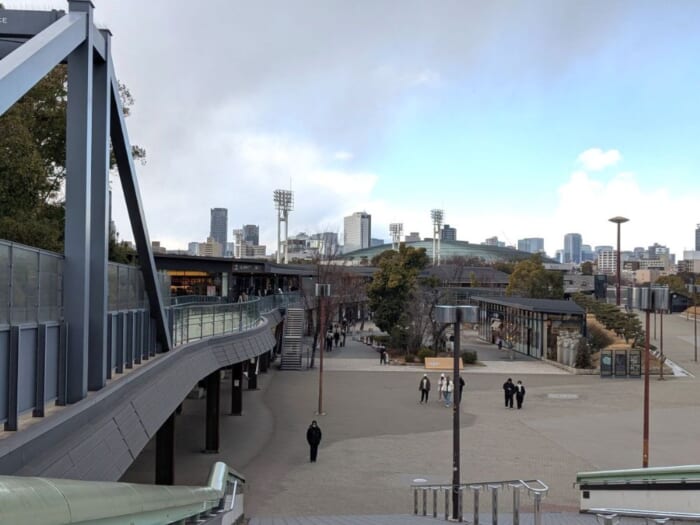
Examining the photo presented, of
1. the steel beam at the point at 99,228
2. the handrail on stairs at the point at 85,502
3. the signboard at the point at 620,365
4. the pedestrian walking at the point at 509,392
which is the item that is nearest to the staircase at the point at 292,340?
the pedestrian walking at the point at 509,392

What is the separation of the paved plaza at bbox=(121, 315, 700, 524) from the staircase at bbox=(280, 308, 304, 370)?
358cm

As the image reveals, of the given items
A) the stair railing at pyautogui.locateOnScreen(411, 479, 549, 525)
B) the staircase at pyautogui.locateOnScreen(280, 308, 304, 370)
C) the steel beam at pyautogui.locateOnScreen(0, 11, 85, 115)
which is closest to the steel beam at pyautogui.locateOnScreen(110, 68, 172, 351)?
the steel beam at pyautogui.locateOnScreen(0, 11, 85, 115)

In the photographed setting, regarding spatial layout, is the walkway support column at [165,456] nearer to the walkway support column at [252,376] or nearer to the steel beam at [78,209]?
the steel beam at [78,209]

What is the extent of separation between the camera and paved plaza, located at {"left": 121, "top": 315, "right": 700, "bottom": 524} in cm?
1459

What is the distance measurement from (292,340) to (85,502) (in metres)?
34.6

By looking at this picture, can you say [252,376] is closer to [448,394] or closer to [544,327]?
[448,394]

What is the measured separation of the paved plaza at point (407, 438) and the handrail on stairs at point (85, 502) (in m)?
6.89

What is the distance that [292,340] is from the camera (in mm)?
37781

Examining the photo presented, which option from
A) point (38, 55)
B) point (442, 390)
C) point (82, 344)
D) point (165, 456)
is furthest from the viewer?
point (442, 390)

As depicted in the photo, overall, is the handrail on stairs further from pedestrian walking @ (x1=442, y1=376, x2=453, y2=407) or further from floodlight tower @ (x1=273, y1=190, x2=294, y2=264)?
floodlight tower @ (x1=273, y1=190, x2=294, y2=264)

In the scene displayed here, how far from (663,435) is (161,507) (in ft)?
63.1

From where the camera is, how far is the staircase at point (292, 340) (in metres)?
36.6

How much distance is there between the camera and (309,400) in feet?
86.3

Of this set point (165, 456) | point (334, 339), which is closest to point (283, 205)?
point (334, 339)
